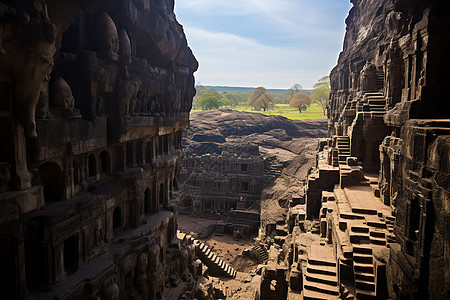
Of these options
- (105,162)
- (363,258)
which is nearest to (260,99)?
(105,162)

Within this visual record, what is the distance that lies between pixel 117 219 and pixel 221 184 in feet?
77.8

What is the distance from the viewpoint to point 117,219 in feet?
55.4

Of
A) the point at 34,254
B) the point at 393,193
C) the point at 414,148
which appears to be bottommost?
the point at 34,254

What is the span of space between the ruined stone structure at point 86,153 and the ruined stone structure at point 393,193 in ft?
25.4

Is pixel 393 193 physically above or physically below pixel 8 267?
above

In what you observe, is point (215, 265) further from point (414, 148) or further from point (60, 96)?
point (414, 148)

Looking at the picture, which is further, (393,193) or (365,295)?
(393,193)

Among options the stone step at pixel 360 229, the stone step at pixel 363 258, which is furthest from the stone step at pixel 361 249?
the stone step at pixel 360 229

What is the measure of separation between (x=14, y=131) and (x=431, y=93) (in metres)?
13.8

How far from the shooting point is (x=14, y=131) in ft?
27.7

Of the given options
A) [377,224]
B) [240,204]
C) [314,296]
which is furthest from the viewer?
[240,204]

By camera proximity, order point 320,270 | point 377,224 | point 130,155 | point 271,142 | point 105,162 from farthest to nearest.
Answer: point 271,142
point 130,155
point 105,162
point 320,270
point 377,224

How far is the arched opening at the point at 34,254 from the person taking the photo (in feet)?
34.9

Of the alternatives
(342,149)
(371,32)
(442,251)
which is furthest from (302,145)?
(442,251)
